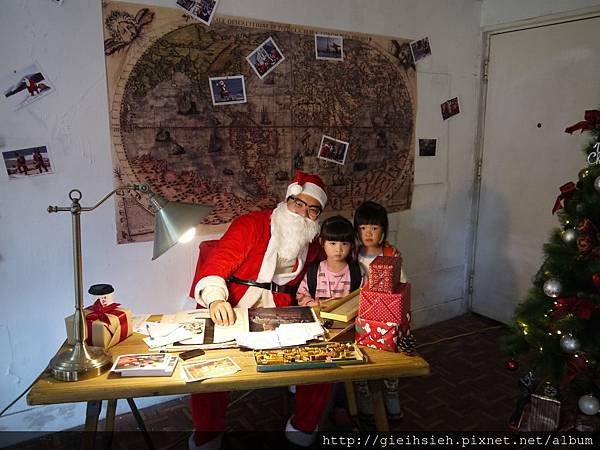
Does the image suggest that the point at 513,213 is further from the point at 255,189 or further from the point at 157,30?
the point at 157,30

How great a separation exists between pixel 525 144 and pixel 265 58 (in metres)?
1.93

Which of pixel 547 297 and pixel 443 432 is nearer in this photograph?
pixel 547 297

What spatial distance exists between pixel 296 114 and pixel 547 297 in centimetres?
163

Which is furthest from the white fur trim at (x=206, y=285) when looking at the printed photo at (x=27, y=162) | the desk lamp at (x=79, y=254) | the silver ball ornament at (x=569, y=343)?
the silver ball ornament at (x=569, y=343)

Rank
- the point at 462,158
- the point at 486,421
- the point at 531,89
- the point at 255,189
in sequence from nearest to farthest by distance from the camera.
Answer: the point at 486,421 → the point at 255,189 → the point at 531,89 → the point at 462,158

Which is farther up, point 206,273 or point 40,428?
point 206,273

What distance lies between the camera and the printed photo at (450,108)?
11.4 ft

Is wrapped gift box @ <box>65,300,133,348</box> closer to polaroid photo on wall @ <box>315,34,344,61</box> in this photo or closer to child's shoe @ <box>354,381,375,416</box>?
child's shoe @ <box>354,381,375,416</box>

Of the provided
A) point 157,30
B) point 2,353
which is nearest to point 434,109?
point 157,30

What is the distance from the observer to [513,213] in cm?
354

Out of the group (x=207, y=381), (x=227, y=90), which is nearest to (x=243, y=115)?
(x=227, y=90)

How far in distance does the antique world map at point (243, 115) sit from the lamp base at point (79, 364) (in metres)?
0.97

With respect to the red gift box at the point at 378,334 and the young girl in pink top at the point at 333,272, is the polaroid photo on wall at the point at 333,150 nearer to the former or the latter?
the young girl in pink top at the point at 333,272

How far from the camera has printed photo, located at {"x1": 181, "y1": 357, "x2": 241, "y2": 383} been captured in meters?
1.50
